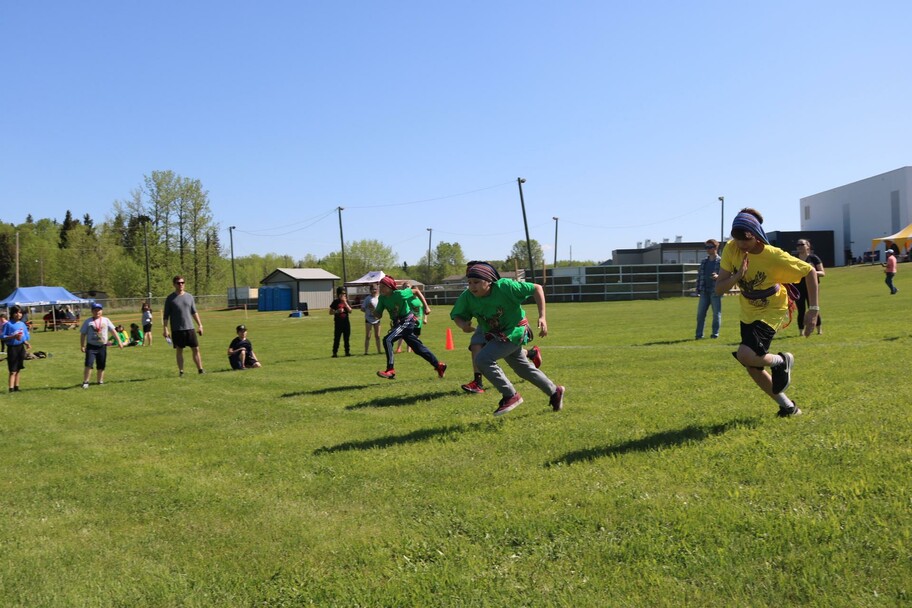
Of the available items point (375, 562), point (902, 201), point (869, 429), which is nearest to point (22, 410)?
point (375, 562)

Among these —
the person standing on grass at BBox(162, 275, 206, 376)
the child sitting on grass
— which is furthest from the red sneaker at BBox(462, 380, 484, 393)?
the child sitting on grass

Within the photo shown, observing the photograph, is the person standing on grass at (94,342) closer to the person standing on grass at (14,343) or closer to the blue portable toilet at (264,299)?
the person standing on grass at (14,343)

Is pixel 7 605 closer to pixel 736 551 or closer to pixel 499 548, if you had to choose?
pixel 499 548

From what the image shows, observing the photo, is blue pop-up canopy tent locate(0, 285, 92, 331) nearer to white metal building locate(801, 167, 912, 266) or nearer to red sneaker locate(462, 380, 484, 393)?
red sneaker locate(462, 380, 484, 393)

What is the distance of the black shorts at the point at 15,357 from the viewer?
1611 centimetres

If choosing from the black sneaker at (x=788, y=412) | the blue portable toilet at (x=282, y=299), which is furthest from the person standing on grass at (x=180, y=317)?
the blue portable toilet at (x=282, y=299)

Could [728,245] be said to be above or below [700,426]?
above

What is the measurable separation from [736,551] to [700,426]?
9.76 feet

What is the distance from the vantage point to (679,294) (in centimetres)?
6294

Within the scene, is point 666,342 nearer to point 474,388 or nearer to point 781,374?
point 474,388

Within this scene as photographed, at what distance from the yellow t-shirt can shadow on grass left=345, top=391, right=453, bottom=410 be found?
461 centimetres

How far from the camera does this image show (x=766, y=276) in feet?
21.7

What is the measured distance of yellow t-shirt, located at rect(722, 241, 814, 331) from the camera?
653cm

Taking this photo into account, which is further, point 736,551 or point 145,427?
point 145,427
